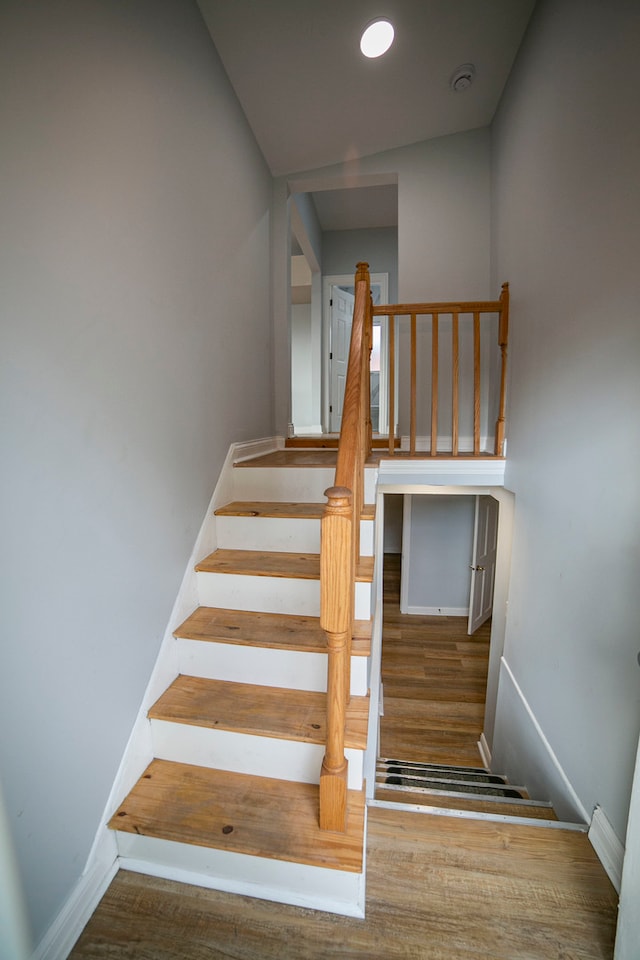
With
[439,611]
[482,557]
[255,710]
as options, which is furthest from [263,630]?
[439,611]

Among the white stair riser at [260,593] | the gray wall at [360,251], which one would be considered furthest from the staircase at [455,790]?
the gray wall at [360,251]

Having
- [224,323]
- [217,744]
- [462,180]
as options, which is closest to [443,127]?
[462,180]

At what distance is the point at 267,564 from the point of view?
5.84 ft

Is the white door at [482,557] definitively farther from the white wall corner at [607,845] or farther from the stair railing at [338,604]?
the stair railing at [338,604]

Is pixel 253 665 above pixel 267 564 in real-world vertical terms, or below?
below

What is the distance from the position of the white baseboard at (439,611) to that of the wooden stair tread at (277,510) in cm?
256

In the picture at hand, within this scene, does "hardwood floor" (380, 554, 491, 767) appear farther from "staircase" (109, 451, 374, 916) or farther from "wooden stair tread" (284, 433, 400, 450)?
"wooden stair tread" (284, 433, 400, 450)

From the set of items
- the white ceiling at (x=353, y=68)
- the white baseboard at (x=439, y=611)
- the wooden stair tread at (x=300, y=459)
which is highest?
the white ceiling at (x=353, y=68)

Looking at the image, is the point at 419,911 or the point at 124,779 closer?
the point at 419,911

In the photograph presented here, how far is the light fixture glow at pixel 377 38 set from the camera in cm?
199

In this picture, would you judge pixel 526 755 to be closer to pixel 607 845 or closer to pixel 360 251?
pixel 607 845

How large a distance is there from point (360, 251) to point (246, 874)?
224 inches

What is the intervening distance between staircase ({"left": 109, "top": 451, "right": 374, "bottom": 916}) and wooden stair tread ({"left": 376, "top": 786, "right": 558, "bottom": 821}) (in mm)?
584

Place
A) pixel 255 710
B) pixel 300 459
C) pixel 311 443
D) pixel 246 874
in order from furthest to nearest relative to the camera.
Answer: pixel 311 443, pixel 300 459, pixel 255 710, pixel 246 874
